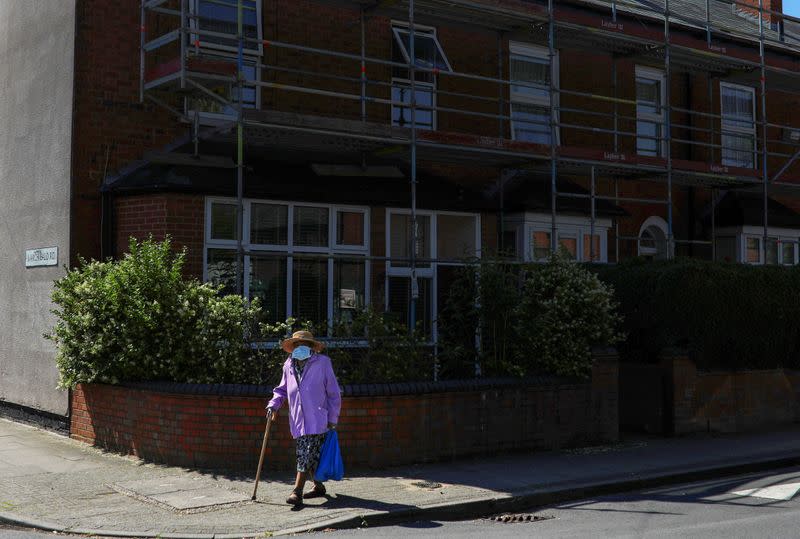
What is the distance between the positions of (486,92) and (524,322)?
5.69m

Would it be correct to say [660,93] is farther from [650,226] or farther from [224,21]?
[224,21]

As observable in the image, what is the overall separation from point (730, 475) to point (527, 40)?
868 centimetres

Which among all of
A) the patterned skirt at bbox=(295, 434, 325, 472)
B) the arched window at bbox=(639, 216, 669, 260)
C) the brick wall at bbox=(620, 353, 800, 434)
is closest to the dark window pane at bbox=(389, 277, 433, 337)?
the brick wall at bbox=(620, 353, 800, 434)

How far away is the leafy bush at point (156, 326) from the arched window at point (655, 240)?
33.2 ft

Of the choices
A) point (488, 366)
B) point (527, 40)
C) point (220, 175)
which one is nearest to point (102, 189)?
point (220, 175)

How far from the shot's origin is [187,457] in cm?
1035

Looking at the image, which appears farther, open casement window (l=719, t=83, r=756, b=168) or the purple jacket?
open casement window (l=719, t=83, r=756, b=168)

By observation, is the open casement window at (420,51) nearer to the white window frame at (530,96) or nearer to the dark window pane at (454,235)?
the white window frame at (530,96)

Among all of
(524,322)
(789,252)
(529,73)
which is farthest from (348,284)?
(789,252)

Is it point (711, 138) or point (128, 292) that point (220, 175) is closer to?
point (128, 292)

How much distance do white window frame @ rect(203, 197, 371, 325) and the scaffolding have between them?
0.75m

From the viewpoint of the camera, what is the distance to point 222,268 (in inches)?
508

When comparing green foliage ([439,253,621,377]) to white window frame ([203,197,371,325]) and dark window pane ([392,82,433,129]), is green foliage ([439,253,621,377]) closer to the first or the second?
white window frame ([203,197,371,325])

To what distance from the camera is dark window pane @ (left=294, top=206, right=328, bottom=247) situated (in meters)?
13.5
